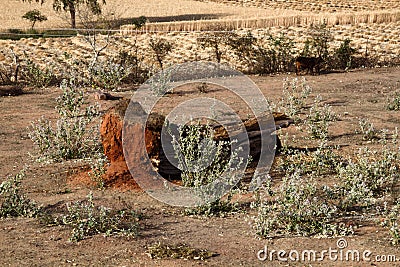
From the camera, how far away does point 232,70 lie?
610 inches

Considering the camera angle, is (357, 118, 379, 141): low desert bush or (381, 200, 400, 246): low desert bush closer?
(381, 200, 400, 246): low desert bush

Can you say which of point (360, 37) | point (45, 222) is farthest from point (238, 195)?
point (360, 37)

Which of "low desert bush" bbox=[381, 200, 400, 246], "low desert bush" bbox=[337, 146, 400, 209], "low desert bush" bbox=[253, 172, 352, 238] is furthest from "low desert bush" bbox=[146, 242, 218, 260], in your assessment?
"low desert bush" bbox=[337, 146, 400, 209]

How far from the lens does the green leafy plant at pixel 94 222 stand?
5.85 m

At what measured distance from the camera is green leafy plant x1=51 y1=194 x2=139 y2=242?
19.2ft

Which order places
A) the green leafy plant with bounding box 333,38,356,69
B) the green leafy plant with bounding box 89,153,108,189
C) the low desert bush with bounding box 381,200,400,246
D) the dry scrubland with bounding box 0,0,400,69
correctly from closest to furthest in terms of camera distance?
the low desert bush with bounding box 381,200,400,246 → the green leafy plant with bounding box 89,153,108,189 → the green leafy plant with bounding box 333,38,356,69 → the dry scrubland with bounding box 0,0,400,69

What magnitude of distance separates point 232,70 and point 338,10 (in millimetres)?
17776

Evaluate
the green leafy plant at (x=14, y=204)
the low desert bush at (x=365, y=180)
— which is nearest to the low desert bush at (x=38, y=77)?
the green leafy plant at (x=14, y=204)

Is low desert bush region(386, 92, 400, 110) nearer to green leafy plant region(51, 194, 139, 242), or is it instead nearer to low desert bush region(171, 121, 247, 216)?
low desert bush region(171, 121, 247, 216)

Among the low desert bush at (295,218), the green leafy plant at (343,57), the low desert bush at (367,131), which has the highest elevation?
the green leafy plant at (343,57)

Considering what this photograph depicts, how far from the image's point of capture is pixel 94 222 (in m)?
5.97

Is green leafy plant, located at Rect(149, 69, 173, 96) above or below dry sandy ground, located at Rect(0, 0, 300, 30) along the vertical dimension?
below

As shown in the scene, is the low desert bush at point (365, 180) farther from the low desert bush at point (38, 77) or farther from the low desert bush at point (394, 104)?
the low desert bush at point (38, 77)

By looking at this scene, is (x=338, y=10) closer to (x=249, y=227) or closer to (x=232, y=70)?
(x=232, y=70)
